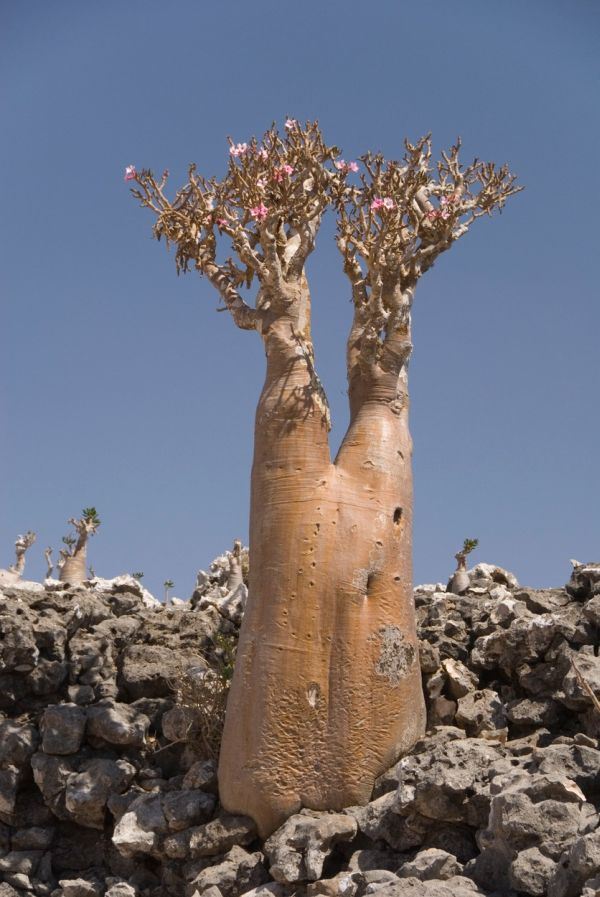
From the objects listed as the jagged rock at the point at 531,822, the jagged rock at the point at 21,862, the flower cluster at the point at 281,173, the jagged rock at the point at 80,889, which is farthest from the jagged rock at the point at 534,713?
the flower cluster at the point at 281,173

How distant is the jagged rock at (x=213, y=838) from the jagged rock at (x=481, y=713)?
5.27ft

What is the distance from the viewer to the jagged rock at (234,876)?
5273mm

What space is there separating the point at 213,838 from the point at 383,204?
4.69 metres

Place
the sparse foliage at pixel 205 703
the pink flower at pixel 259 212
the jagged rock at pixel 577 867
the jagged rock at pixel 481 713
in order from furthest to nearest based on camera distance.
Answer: the pink flower at pixel 259 212
the sparse foliage at pixel 205 703
the jagged rock at pixel 481 713
the jagged rock at pixel 577 867

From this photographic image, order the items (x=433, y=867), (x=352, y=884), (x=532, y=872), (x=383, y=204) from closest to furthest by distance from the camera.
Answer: (x=532, y=872), (x=433, y=867), (x=352, y=884), (x=383, y=204)

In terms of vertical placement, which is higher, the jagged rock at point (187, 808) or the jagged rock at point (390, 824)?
the jagged rock at point (187, 808)

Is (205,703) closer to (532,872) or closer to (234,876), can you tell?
(234,876)

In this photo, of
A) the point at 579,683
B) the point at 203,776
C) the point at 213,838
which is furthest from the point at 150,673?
the point at 579,683

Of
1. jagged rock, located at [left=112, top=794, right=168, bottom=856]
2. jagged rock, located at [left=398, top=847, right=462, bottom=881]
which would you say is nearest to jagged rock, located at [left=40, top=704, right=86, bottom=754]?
jagged rock, located at [left=112, top=794, right=168, bottom=856]

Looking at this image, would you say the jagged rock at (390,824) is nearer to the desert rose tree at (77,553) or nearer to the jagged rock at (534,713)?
the jagged rock at (534,713)

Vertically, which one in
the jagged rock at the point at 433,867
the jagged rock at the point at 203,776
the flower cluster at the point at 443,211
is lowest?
the jagged rock at the point at 433,867

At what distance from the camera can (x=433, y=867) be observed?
4.56 meters

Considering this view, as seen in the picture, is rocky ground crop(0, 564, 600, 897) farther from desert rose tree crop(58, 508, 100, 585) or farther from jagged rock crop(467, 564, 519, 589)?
desert rose tree crop(58, 508, 100, 585)

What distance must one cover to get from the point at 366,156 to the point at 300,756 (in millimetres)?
4657
